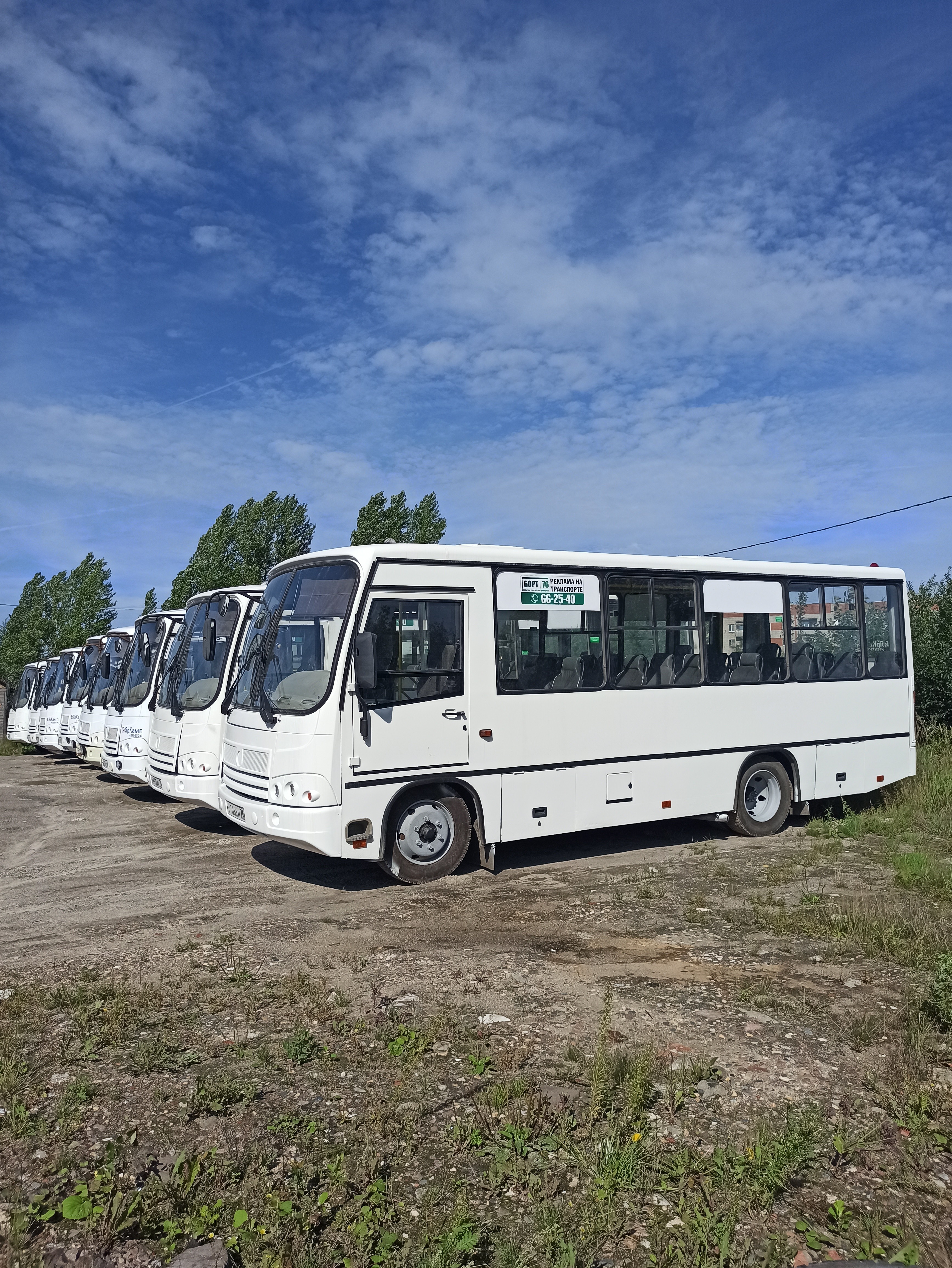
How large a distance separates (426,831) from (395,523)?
3141 cm

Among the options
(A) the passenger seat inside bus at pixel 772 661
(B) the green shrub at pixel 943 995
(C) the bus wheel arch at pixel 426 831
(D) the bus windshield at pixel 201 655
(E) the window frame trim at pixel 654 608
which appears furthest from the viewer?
(D) the bus windshield at pixel 201 655

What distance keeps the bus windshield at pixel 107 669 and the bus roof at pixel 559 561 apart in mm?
9718

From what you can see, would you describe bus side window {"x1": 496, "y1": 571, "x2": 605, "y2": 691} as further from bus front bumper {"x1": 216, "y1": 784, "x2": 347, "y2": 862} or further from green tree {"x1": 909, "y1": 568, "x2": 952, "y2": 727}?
green tree {"x1": 909, "y1": 568, "x2": 952, "y2": 727}

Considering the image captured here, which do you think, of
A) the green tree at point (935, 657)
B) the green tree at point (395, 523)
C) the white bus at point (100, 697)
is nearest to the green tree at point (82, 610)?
the green tree at point (395, 523)

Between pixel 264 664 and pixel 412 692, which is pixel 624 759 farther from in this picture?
pixel 264 664

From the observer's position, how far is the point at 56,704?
25.0m

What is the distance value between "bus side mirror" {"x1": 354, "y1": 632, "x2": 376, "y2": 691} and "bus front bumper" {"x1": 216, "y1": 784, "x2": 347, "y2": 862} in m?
1.10

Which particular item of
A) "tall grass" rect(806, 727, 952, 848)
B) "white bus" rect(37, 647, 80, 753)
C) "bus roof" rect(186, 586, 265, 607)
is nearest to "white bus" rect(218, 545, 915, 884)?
"tall grass" rect(806, 727, 952, 848)

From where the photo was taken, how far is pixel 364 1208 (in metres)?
3.66

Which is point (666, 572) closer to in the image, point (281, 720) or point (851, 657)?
point (851, 657)

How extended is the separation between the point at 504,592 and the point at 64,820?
322 inches

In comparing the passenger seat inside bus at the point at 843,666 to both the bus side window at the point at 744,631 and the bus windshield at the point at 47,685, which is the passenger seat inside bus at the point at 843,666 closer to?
the bus side window at the point at 744,631

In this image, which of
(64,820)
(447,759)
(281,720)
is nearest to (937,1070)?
(447,759)

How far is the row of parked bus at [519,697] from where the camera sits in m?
8.55
